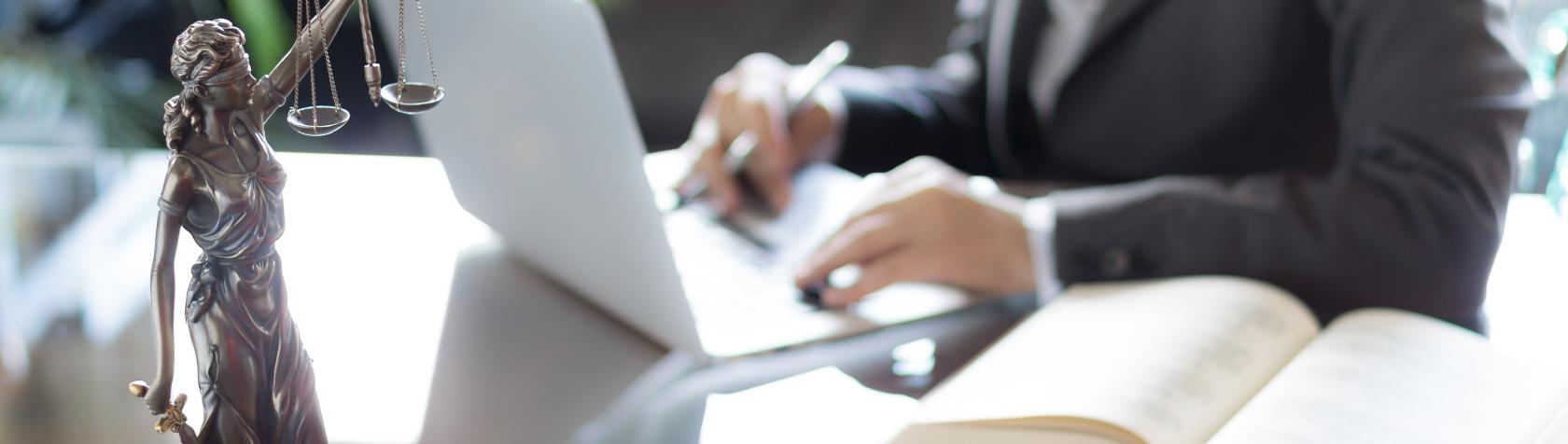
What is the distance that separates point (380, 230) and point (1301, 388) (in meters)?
0.65

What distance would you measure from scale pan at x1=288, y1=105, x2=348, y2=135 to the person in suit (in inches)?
14.6

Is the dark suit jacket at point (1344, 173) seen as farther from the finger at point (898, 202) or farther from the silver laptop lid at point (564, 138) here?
the silver laptop lid at point (564, 138)

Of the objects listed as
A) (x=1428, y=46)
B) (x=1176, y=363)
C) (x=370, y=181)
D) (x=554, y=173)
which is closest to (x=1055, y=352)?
(x=1176, y=363)

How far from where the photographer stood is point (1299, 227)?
713 millimetres

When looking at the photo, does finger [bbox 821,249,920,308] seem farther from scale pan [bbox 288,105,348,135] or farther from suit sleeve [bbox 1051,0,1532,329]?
scale pan [bbox 288,105,348,135]

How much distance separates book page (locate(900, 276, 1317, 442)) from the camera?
47cm

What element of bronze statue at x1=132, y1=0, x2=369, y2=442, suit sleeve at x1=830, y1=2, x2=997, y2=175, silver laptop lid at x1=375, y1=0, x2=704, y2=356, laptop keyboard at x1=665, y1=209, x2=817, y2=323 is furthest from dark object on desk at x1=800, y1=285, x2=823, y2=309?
suit sleeve at x1=830, y1=2, x2=997, y2=175

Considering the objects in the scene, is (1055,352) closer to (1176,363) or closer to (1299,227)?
(1176,363)

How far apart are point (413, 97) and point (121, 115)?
80cm

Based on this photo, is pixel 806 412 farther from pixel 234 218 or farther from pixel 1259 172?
pixel 1259 172

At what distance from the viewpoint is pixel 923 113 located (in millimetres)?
1199

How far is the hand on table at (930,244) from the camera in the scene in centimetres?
70

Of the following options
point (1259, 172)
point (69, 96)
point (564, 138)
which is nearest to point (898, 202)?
point (564, 138)

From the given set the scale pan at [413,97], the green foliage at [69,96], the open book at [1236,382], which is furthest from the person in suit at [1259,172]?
the green foliage at [69,96]
